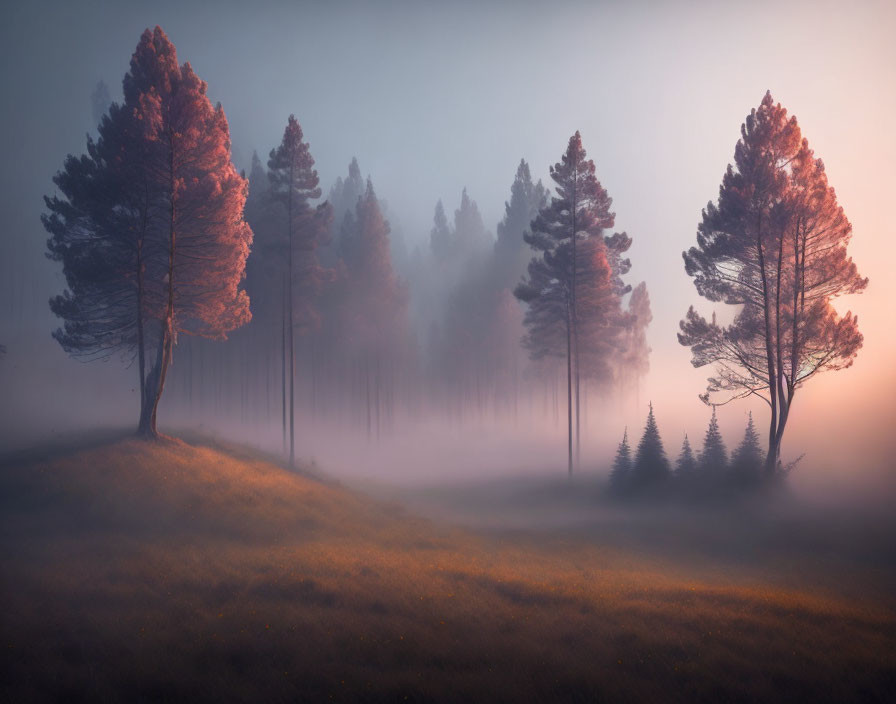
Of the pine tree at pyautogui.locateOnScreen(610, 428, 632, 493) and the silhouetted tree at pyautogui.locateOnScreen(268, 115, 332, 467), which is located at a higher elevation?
the silhouetted tree at pyautogui.locateOnScreen(268, 115, 332, 467)

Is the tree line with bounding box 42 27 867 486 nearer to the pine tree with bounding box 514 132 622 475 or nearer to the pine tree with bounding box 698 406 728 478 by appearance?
the pine tree with bounding box 514 132 622 475

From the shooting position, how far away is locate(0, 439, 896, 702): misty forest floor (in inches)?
261

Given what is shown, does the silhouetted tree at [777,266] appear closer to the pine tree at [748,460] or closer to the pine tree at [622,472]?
the pine tree at [748,460]

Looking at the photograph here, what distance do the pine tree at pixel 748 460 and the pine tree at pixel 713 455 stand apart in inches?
19.5

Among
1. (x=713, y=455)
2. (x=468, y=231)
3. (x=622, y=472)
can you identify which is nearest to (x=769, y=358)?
(x=713, y=455)

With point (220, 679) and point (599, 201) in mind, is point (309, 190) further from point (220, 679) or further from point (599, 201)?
point (220, 679)

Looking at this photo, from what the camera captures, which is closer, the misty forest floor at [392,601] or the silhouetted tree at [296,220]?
the misty forest floor at [392,601]

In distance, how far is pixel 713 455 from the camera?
21.2 meters

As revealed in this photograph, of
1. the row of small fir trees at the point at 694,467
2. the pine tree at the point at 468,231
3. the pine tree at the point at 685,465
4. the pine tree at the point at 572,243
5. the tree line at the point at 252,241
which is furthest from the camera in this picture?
the pine tree at the point at 468,231

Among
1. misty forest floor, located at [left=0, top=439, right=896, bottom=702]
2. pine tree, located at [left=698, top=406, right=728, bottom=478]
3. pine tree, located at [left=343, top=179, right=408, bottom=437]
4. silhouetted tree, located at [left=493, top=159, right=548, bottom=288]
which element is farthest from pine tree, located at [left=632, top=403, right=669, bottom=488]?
silhouetted tree, located at [left=493, top=159, right=548, bottom=288]

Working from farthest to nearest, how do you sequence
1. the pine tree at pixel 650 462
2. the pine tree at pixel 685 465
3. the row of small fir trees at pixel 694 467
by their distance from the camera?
1. the pine tree at pixel 650 462
2. the pine tree at pixel 685 465
3. the row of small fir trees at pixel 694 467

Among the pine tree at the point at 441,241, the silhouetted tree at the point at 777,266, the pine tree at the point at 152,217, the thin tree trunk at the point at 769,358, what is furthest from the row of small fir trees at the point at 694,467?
the pine tree at the point at 441,241

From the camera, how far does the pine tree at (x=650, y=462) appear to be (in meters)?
21.8

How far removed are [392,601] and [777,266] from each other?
20.7 meters
